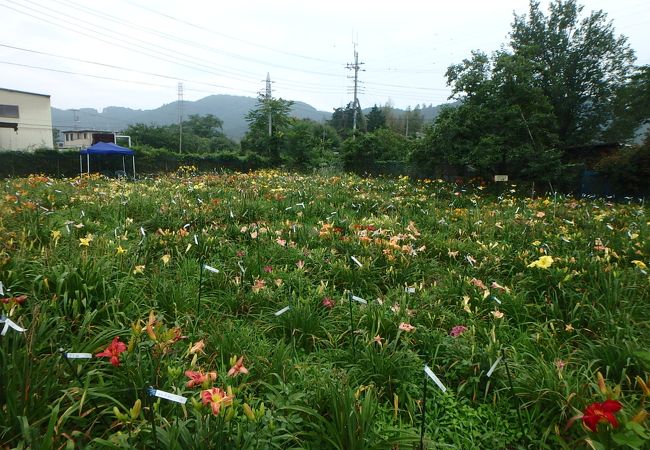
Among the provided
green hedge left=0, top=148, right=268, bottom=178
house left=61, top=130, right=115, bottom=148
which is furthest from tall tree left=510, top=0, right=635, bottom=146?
house left=61, top=130, right=115, bottom=148

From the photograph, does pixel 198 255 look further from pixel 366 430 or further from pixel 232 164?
pixel 232 164

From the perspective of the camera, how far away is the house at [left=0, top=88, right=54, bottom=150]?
37906mm

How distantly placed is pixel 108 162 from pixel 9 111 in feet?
90.4

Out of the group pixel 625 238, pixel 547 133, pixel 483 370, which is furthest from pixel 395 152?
pixel 483 370

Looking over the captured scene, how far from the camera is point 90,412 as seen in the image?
1678 mm

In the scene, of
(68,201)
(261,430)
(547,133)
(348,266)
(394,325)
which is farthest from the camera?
(547,133)

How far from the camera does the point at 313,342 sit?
2605 millimetres

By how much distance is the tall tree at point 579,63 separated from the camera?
20.7 m

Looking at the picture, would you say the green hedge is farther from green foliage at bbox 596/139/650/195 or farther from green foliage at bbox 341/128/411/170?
green foliage at bbox 596/139/650/195

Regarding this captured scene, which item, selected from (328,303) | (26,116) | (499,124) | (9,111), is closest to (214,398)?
(328,303)

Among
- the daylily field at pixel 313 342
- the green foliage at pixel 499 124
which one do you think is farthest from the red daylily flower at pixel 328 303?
the green foliage at pixel 499 124

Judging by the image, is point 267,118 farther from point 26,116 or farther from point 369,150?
point 26,116

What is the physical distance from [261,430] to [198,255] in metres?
2.75

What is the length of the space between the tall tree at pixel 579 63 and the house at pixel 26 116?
141 feet
